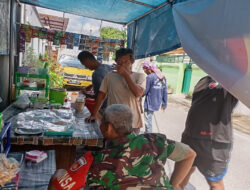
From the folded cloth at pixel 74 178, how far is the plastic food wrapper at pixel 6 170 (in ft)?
0.82

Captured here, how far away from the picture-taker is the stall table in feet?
6.03

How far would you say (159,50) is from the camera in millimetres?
2922

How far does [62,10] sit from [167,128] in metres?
4.04

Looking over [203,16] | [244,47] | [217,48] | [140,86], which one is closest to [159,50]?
[140,86]

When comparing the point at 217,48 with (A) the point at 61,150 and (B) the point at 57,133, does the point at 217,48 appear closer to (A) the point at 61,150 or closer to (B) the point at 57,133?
(B) the point at 57,133

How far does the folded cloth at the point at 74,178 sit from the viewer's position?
1.12 metres

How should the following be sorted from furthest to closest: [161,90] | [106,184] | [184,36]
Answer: [161,90], [184,36], [106,184]

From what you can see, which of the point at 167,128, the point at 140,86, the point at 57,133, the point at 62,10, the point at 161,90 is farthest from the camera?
the point at 167,128

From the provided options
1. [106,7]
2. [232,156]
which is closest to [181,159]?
[106,7]

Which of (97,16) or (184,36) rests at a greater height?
(97,16)

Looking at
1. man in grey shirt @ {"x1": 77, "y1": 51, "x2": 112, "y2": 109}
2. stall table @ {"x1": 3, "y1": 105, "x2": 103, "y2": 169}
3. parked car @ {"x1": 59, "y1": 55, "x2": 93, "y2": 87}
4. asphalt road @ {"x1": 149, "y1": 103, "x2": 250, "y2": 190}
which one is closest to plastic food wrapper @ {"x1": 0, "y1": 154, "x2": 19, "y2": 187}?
stall table @ {"x1": 3, "y1": 105, "x2": 103, "y2": 169}

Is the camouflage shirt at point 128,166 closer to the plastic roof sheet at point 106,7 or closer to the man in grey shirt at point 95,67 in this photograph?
the man in grey shirt at point 95,67

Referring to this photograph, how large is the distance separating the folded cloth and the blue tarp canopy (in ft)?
5.93

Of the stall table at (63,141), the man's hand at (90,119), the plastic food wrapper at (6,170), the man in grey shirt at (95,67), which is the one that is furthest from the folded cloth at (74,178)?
the man in grey shirt at (95,67)
